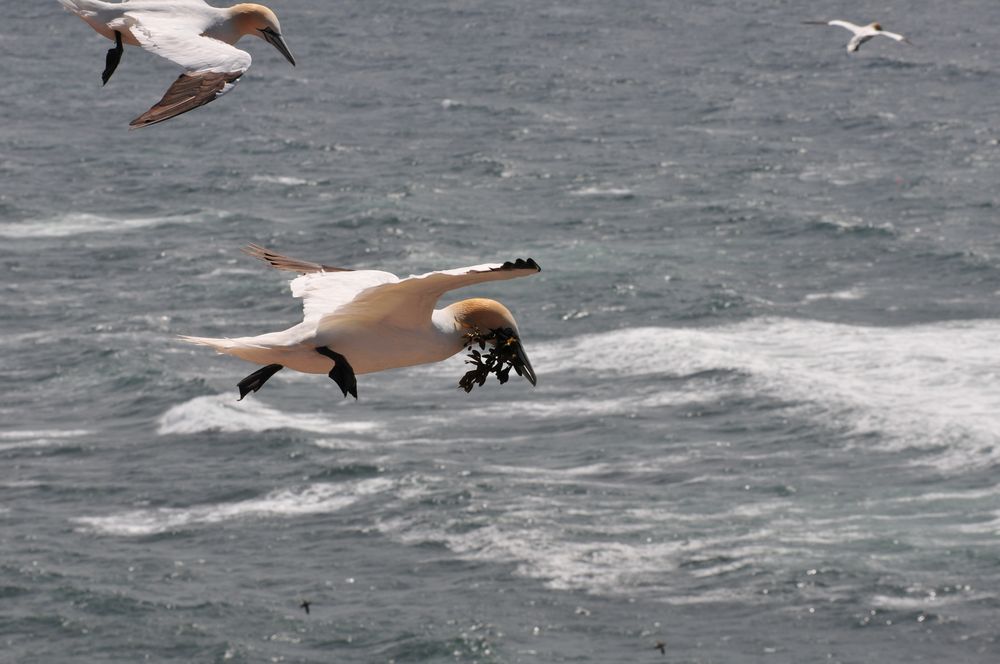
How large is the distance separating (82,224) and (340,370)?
3850 inches

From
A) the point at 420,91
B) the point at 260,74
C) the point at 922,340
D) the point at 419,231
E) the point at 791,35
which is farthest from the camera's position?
the point at 791,35

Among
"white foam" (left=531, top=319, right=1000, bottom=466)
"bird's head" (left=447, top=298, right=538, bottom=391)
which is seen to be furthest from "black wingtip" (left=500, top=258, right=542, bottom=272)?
"white foam" (left=531, top=319, right=1000, bottom=466)

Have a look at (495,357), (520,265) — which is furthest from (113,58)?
(520,265)

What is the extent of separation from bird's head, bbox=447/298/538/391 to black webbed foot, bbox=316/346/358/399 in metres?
1.24

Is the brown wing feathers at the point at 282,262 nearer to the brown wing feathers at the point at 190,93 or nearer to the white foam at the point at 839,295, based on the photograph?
the brown wing feathers at the point at 190,93

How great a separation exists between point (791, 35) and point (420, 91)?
130ft

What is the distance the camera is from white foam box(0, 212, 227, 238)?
113 m

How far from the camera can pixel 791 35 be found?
565 feet

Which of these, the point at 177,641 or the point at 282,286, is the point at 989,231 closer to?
the point at 282,286

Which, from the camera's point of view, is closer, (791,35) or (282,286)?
(282,286)

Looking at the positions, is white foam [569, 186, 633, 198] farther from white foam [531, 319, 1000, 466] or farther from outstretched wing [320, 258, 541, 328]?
outstretched wing [320, 258, 541, 328]

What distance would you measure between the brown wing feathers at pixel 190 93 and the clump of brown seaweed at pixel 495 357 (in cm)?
359

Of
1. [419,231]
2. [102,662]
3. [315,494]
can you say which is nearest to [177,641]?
[102,662]

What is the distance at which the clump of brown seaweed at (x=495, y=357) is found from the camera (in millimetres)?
18938
